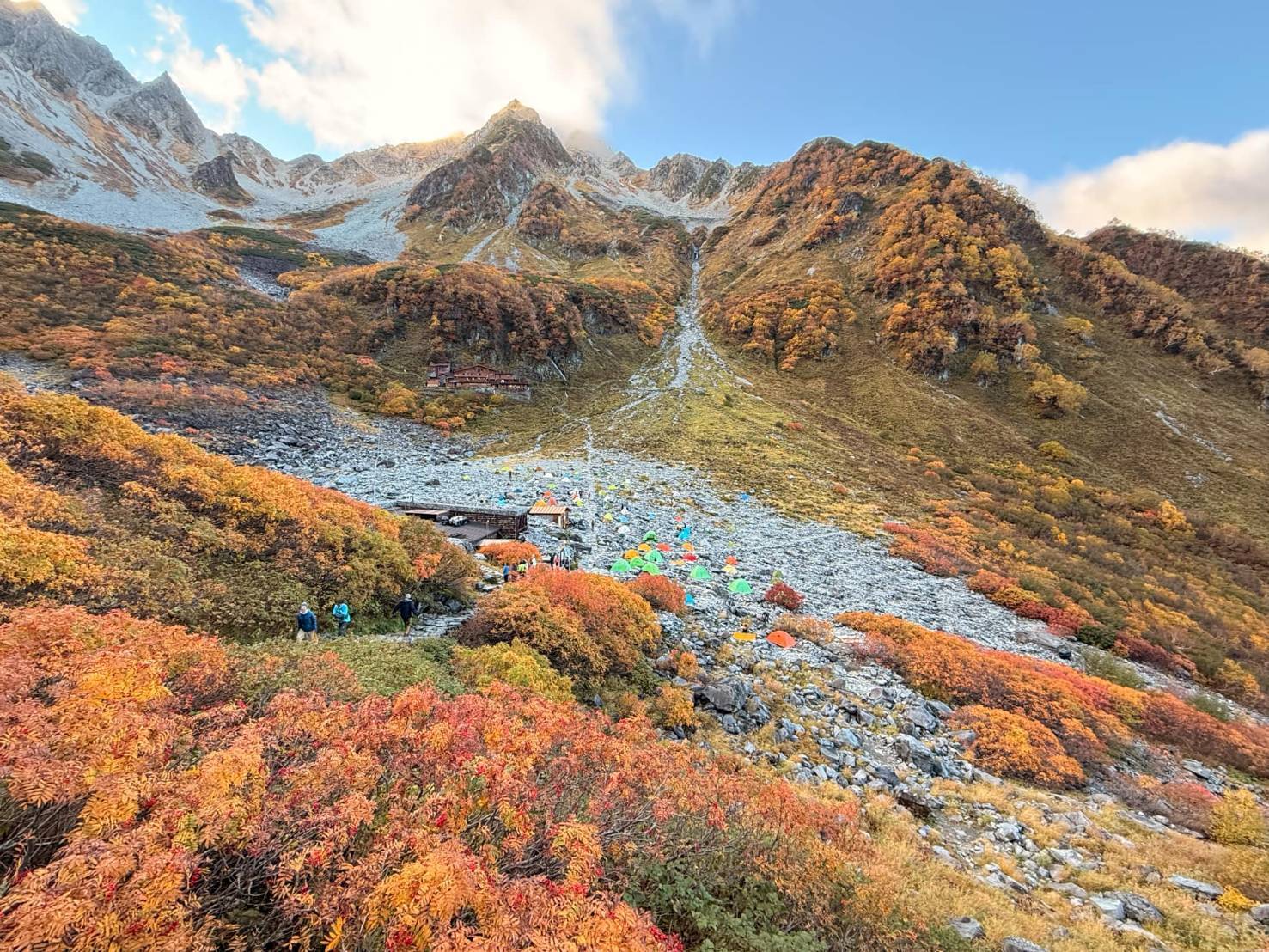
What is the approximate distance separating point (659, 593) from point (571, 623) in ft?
19.0

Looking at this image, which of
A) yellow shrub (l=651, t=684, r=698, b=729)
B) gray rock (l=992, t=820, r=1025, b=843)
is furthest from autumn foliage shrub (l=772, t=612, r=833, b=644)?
gray rock (l=992, t=820, r=1025, b=843)

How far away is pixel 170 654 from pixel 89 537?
5.32 m

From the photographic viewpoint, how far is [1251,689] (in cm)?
2052

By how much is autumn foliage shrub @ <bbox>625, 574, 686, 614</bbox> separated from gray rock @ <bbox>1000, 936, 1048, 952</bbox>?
11.8 meters

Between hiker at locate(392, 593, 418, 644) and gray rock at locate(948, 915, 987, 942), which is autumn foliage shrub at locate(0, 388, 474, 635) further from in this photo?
gray rock at locate(948, 915, 987, 942)

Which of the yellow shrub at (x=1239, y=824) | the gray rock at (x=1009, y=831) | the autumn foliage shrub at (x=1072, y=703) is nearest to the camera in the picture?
the gray rock at (x=1009, y=831)

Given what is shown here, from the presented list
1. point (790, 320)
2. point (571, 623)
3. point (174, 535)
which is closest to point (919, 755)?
point (571, 623)

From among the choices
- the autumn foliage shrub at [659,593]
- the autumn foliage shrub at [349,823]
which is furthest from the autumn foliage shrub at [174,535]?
the autumn foliage shrub at [659,593]

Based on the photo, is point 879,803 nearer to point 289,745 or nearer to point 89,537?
point 289,745

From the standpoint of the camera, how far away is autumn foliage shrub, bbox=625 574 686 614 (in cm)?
1808

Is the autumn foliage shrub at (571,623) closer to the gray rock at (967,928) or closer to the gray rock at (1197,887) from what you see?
the gray rock at (967,928)

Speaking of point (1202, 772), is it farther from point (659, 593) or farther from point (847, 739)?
point (659, 593)

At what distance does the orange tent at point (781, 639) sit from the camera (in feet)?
55.3

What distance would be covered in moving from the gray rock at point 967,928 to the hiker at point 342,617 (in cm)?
1261
